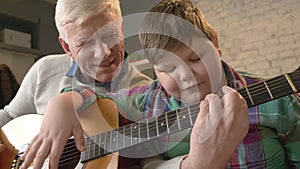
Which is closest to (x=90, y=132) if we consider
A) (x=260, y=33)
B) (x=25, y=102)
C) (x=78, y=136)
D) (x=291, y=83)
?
(x=78, y=136)

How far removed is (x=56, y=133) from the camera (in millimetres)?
676

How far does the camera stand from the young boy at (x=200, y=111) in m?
0.53

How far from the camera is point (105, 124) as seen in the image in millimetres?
750

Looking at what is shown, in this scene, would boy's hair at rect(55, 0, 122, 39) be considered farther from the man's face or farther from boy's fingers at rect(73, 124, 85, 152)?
boy's fingers at rect(73, 124, 85, 152)

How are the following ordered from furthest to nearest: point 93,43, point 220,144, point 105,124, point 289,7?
1. point 289,7
2. point 93,43
3. point 105,124
4. point 220,144

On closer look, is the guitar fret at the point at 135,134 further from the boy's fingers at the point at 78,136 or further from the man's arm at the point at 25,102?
the man's arm at the point at 25,102

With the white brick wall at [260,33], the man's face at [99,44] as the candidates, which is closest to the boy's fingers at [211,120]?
the man's face at [99,44]

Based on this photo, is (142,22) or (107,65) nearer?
(142,22)

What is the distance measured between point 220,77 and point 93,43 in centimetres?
39

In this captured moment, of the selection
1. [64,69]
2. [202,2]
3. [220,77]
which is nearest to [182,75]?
[220,77]

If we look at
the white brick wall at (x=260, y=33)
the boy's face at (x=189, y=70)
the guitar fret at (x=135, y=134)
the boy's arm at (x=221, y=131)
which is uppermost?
the boy's face at (x=189, y=70)

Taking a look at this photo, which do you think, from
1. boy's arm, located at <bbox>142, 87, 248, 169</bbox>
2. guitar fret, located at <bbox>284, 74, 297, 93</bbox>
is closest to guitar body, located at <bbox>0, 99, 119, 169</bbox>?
boy's arm, located at <bbox>142, 87, 248, 169</bbox>

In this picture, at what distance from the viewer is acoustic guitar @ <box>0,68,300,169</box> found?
0.55 meters

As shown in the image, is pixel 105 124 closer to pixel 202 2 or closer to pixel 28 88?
pixel 28 88
